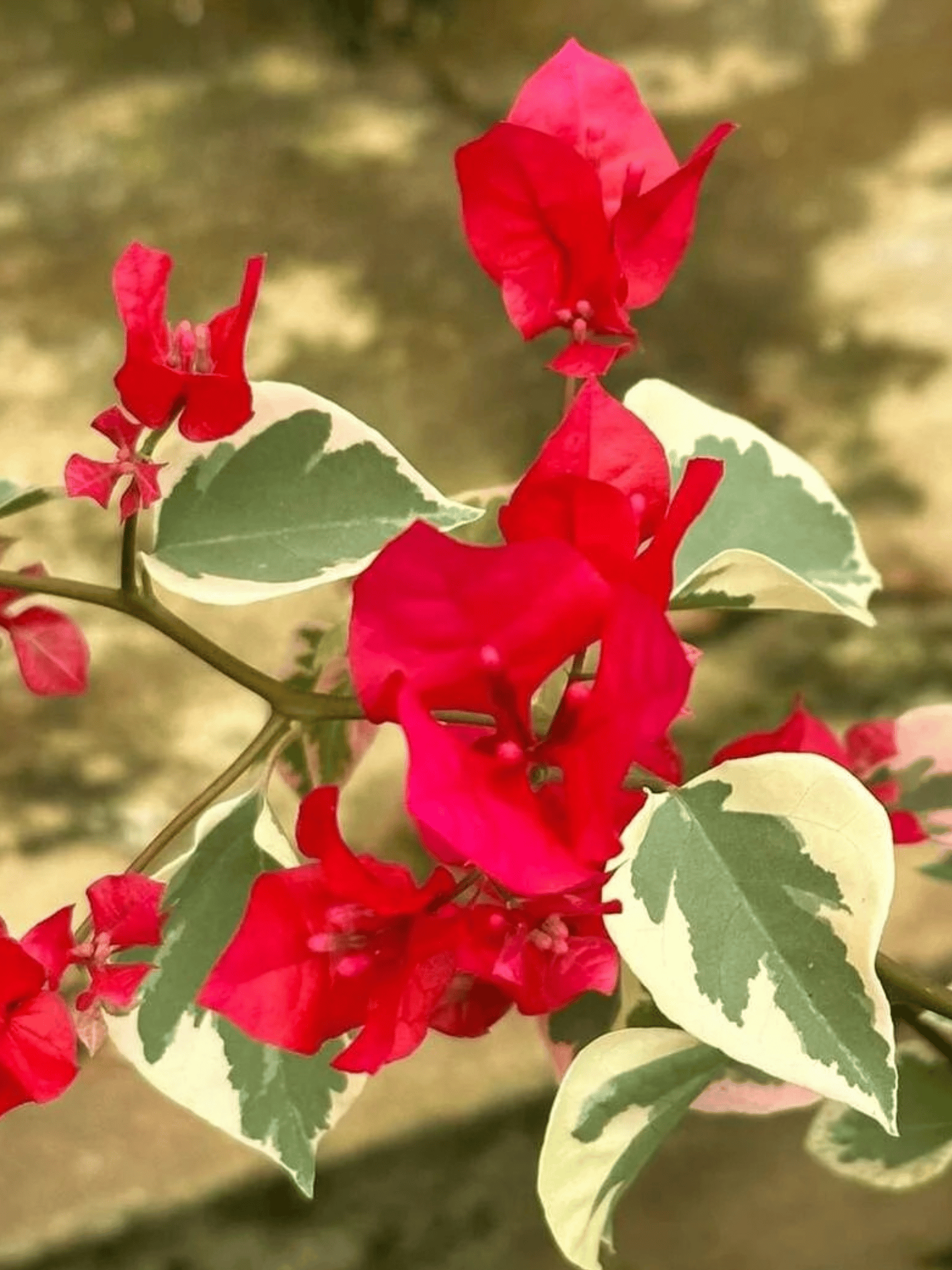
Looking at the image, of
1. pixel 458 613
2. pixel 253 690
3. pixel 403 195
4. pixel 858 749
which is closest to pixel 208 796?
pixel 253 690

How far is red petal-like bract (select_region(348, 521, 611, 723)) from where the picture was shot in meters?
0.29

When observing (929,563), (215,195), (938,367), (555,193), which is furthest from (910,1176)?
(215,195)

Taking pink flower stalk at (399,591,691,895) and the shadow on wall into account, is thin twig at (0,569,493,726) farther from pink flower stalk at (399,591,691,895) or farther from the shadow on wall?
the shadow on wall

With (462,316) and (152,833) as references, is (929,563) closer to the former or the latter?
(462,316)

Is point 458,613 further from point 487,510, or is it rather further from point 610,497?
point 487,510

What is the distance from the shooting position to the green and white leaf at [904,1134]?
0.54 meters

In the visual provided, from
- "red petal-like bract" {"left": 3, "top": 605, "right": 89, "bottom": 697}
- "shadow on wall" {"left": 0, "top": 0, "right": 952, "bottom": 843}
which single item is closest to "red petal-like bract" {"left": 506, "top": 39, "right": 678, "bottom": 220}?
"red petal-like bract" {"left": 3, "top": 605, "right": 89, "bottom": 697}

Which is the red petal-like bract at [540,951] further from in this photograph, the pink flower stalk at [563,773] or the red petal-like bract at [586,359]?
the red petal-like bract at [586,359]

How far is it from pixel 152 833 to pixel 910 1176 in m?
0.52

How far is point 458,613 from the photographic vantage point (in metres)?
0.30

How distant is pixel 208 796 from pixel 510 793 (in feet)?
0.42

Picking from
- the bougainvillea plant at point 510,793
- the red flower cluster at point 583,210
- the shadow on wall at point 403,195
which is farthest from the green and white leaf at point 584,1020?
the shadow on wall at point 403,195

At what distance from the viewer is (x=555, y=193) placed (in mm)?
370

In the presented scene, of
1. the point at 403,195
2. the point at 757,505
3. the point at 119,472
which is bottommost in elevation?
the point at 403,195
